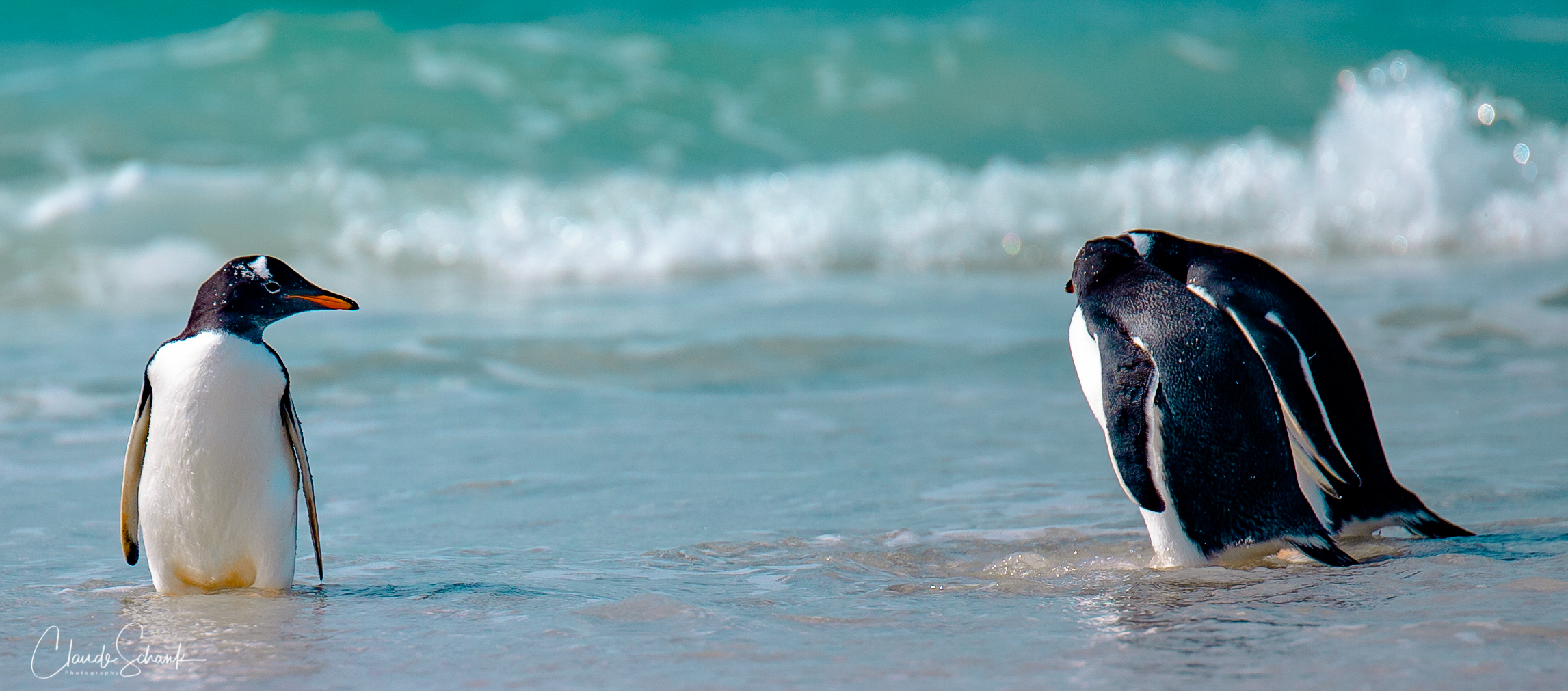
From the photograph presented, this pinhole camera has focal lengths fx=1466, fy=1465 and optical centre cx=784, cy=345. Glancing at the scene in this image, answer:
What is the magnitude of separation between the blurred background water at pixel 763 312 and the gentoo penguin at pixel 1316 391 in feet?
0.44

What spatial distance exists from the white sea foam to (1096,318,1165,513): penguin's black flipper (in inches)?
270

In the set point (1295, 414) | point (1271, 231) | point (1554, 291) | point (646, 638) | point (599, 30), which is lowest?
point (646, 638)

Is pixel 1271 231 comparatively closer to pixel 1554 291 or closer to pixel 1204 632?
pixel 1554 291

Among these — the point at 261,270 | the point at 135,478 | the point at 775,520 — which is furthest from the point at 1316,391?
the point at 135,478

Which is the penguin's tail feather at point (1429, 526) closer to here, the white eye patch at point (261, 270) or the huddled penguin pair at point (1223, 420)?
the huddled penguin pair at point (1223, 420)

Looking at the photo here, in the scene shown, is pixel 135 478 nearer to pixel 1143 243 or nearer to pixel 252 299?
pixel 252 299

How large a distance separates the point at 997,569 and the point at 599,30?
45.1 feet

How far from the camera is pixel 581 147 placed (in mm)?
13336

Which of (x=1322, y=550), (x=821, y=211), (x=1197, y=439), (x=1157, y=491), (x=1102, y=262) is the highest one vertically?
(x=821, y=211)

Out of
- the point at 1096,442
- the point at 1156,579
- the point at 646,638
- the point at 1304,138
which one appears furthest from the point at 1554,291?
the point at 1304,138

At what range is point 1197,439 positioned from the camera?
3133mm

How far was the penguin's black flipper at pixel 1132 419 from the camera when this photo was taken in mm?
3068

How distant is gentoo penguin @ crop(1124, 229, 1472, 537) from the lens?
3.41 metres

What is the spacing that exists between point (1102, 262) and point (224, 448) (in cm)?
197
